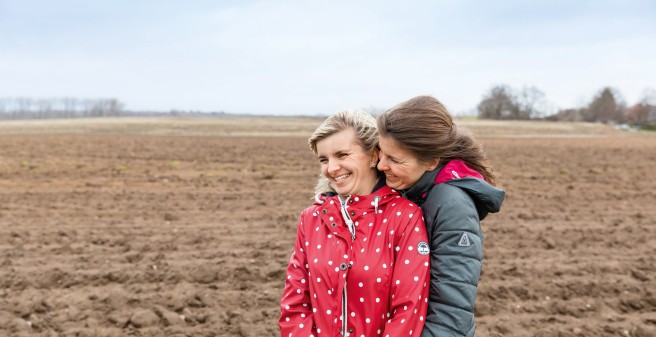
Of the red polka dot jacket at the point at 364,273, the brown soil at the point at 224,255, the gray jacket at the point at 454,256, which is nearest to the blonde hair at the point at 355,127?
the red polka dot jacket at the point at 364,273

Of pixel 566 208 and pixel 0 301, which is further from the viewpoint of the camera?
pixel 566 208

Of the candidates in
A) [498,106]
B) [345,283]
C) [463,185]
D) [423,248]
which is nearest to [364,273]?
[345,283]

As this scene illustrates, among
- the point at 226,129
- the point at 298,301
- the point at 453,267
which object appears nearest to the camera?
the point at 453,267

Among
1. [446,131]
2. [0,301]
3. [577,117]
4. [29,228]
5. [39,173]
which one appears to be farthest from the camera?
[577,117]

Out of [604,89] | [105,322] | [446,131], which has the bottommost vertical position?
[105,322]

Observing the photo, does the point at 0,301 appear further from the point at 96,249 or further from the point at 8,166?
the point at 8,166

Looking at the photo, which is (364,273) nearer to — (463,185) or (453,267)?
(453,267)

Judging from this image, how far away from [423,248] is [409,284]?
138mm

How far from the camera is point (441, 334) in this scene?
2.00 meters

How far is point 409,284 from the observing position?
201 cm

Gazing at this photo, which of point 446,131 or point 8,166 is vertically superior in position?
point 446,131

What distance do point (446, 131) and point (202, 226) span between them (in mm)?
6257

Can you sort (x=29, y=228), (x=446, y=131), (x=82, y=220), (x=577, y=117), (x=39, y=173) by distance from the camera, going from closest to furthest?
(x=446, y=131) → (x=29, y=228) → (x=82, y=220) → (x=39, y=173) → (x=577, y=117)

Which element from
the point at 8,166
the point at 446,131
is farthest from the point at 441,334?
the point at 8,166
